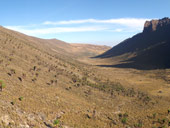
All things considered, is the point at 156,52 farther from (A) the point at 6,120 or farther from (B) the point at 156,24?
(A) the point at 6,120

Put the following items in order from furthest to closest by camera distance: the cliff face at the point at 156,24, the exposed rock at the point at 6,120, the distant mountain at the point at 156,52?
the cliff face at the point at 156,24, the distant mountain at the point at 156,52, the exposed rock at the point at 6,120

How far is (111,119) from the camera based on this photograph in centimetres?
1684

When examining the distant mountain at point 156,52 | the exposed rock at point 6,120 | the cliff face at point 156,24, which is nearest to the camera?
the exposed rock at point 6,120

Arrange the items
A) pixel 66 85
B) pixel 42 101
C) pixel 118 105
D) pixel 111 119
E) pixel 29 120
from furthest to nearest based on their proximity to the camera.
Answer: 1. pixel 66 85
2. pixel 118 105
3. pixel 111 119
4. pixel 42 101
5. pixel 29 120

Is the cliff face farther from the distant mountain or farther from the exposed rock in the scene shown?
the exposed rock

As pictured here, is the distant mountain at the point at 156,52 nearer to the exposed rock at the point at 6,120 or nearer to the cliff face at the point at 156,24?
the cliff face at the point at 156,24

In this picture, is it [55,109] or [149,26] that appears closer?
[55,109]

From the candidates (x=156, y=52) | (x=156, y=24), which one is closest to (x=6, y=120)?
(x=156, y=52)

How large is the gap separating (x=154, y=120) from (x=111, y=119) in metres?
5.58

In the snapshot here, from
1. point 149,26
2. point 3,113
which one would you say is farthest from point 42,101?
point 149,26

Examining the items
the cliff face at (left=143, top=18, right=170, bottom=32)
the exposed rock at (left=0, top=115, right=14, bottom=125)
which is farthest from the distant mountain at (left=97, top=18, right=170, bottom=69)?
the exposed rock at (left=0, top=115, right=14, bottom=125)

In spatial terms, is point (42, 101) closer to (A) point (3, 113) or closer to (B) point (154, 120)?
(A) point (3, 113)

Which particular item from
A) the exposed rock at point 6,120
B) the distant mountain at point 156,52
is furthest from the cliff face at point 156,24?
the exposed rock at point 6,120

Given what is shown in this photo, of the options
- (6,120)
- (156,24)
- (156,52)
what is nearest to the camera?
(6,120)
